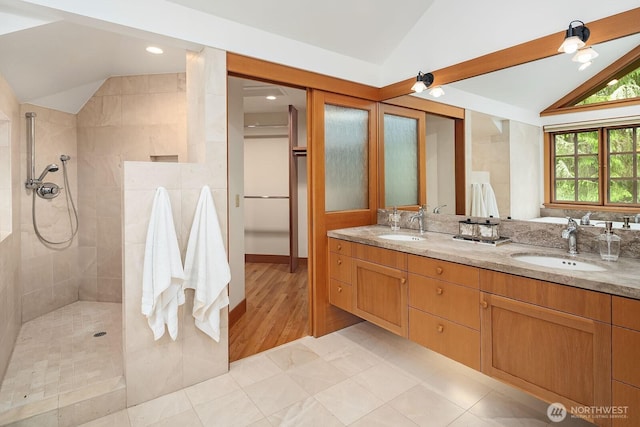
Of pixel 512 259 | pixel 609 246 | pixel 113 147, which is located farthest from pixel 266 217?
pixel 609 246

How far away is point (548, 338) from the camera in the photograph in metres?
1.45

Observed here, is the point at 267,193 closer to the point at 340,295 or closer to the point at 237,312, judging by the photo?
the point at 237,312

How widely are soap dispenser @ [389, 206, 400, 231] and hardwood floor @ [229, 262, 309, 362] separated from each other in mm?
1172

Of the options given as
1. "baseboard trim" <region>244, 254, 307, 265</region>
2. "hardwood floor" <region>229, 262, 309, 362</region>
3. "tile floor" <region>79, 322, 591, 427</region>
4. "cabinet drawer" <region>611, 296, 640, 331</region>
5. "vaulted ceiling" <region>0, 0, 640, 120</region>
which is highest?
"vaulted ceiling" <region>0, 0, 640, 120</region>

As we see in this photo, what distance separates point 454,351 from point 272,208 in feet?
12.8

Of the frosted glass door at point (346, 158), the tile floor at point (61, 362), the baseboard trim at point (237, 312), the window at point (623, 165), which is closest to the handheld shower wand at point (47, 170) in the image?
the tile floor at point (61, 362)

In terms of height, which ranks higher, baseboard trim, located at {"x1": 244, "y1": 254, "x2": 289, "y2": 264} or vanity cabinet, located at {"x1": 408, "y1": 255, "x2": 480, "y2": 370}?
vanity cabinet, located at {"x1": 408, "y1": 255, "x2": 480, "y2": 370}

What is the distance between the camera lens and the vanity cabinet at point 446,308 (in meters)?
1.74

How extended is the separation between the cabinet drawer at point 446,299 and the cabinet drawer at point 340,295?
61cm

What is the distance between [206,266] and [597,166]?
7.73 ft

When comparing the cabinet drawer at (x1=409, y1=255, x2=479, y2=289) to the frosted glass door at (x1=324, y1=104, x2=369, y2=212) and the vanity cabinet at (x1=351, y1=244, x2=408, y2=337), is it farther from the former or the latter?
the frosted glass door at (x1=324, y1=104, x2=369, y2=212)

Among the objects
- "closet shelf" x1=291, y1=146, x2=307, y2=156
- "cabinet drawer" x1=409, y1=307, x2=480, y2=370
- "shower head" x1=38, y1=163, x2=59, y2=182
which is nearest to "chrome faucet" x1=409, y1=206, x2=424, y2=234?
"cabinet drawer" x1=409, y1=307, x2=480, y2=370

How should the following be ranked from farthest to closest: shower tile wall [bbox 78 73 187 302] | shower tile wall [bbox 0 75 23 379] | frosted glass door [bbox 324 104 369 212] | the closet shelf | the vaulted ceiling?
the closet shelf, shower tile wall [bbox 78 73 187 302], frosted glass door [bbox 324 104 369 212], shower tile wall [bbox 0 75 23 379], the vaulted ceiling

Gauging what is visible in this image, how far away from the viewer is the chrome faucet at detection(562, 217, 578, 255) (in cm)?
179
